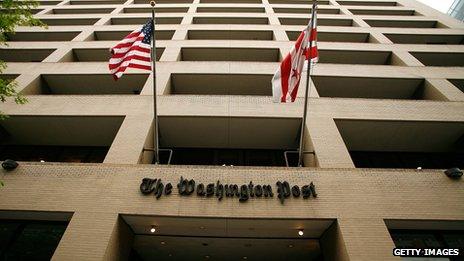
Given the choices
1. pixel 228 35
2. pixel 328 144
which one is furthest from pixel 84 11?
pixel 328 144

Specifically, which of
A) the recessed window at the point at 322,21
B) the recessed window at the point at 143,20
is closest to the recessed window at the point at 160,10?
the recessed window at the point at 143,20

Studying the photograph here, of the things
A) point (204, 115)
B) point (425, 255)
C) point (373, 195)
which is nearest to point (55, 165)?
point (204, 115)

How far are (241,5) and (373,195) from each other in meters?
21.1

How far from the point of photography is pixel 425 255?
842 centimetres

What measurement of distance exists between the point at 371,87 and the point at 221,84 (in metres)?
7.92

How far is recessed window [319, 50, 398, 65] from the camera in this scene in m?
18.7

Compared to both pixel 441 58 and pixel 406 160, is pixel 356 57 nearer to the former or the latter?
pixel 441 58

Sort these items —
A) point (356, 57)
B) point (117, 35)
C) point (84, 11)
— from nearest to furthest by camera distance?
point (356, 57), point (117, 35), point (84, 11)

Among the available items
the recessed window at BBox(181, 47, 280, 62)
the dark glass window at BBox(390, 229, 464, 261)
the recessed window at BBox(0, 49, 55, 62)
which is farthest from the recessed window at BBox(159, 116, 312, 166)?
the recessed window at BBox(0, 49, 55, 62)

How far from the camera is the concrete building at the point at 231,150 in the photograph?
29.7 ft

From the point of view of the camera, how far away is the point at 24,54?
19875 millimetres

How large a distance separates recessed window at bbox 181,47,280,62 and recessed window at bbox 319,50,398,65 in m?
3.13

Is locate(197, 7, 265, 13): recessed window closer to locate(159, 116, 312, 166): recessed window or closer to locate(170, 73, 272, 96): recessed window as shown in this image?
locate(170, 73, 272, 96): recessed window

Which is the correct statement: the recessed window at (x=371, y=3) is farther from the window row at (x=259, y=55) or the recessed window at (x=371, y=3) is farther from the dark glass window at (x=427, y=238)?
the dark glass window at (x=427, y=238)
